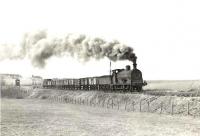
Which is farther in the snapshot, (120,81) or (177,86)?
(177,86)

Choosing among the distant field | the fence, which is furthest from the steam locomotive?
the distant field

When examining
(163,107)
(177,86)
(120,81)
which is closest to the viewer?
(163,107)

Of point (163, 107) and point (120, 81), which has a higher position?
point (120, 81)

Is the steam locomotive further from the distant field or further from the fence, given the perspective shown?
the distant field

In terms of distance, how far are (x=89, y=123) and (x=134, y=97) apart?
15.3m

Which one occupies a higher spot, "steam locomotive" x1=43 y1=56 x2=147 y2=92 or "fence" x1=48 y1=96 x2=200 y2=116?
"steam locomotive" x1=43 y1=56 x2=147 y2=92

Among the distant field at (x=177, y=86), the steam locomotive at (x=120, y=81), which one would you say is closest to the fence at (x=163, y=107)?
the steam locomotive at (x=120, y=81)

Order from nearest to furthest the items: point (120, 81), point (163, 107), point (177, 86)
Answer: point (163, 107) < point (120, 81) < point (177, 86)

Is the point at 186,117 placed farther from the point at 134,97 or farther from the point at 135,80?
Answer: the point at 135,80

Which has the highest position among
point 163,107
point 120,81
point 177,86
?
point 120,81

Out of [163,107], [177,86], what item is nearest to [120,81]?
[163,107]

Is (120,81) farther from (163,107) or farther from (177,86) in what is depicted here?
(177,86)

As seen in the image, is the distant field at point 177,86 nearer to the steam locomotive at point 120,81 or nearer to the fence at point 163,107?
the steam locomotive at point 120,81

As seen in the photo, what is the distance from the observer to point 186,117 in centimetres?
2720
